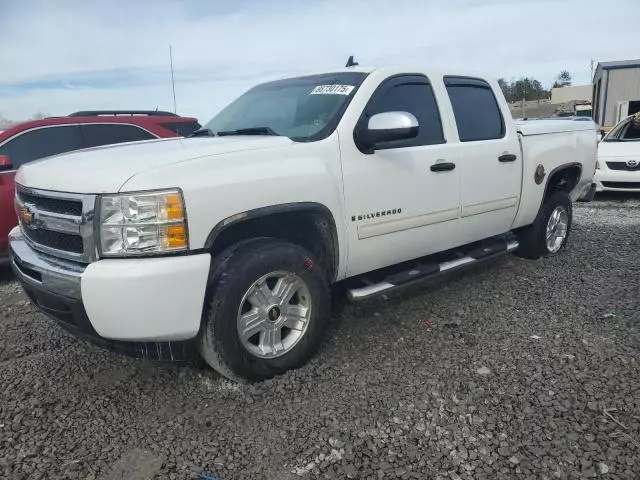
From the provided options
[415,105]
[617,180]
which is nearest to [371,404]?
[415,105]

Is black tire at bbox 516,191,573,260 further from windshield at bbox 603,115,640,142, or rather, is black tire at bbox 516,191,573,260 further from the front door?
windshield at bbox 603,115,640,142

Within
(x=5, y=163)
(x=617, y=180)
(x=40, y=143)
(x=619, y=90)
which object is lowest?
(x=617, y=180)

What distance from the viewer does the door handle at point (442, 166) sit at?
4023 mm

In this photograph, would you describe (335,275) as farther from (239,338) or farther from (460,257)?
(460,257)

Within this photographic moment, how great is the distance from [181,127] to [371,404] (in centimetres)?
507

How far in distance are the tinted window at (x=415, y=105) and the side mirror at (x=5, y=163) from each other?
12.8 feet

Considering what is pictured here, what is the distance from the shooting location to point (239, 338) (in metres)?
3.07

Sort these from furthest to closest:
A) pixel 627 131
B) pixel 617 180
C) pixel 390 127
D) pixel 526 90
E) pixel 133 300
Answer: pixel 526 90 → pixel 627 131 → pixel 617 180 → pixel 390 127 → pixel 133 300

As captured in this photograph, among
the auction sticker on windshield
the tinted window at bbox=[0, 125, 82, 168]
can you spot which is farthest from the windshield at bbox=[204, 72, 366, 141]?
the tinted window at bbox=[0, 125, 82, 168]

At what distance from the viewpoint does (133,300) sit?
2660 mm

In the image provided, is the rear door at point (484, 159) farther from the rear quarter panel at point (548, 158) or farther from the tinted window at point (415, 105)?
the tinted window at point (415, 105)

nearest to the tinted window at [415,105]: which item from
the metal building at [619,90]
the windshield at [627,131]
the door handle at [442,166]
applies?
the door handle at [442,166]

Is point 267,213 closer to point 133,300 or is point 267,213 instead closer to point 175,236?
point 175,236

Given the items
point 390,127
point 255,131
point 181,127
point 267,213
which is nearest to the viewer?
point 267,213
